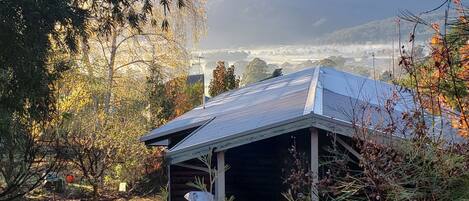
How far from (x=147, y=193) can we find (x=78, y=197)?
2436mm

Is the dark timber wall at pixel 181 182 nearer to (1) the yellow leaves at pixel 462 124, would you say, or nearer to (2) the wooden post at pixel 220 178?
(2) the wooden post at pixel 220 178

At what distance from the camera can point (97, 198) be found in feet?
55.5

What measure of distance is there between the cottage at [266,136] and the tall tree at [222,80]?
40.8 feet

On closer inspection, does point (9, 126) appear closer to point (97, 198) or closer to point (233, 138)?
point (233, 138)

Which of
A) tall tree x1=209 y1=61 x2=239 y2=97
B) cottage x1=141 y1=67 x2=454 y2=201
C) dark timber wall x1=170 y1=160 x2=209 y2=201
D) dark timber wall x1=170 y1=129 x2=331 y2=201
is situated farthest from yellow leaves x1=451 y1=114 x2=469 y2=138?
tall tree x1=209 y1=61 x2=239 y2=97

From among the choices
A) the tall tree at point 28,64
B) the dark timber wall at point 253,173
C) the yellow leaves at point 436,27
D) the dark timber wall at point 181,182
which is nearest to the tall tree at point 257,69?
the dark timber wall at point 253,173

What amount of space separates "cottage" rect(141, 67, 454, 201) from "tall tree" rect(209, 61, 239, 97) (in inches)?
490

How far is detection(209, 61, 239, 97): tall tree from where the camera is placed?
89.9 feet

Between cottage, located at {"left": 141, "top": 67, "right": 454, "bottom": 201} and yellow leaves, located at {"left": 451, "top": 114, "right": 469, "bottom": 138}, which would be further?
cottage, located at {"left": 141, "top": 67, "right": 454, "bottom": 201}

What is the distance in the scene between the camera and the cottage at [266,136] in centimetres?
813

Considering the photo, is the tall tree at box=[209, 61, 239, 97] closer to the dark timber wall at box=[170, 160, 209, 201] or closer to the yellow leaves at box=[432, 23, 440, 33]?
the dark timber wall at box=[170, 160, 209, 201]

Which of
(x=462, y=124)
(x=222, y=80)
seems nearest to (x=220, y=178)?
(x=462, y=124)

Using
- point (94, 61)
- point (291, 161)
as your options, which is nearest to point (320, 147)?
point (291, 161)

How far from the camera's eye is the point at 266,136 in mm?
8477
